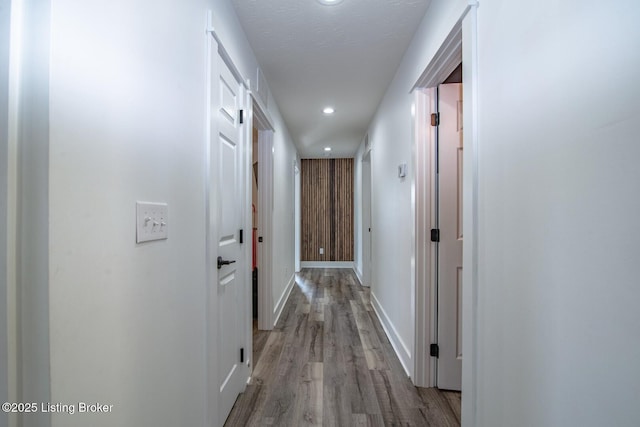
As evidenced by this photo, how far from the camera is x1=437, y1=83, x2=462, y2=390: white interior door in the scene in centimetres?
192

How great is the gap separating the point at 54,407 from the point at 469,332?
1.37 meters

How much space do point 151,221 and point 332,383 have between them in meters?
1.71

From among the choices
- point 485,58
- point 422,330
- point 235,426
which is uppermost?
point 485,58

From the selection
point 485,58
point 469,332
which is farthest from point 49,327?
point 485,58

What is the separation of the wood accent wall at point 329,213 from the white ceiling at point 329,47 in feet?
9.42

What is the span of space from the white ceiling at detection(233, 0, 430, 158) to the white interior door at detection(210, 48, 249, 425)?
460 millimetres

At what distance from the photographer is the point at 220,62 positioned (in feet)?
5.15

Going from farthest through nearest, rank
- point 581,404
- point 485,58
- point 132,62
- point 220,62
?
point 220,62, point 485,58, point 132,62, point 581,404

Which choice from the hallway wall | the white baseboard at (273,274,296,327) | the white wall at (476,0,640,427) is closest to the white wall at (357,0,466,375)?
the hallway wall

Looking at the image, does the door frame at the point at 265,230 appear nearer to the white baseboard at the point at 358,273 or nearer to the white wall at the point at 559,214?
the white wall at the point at 559,214

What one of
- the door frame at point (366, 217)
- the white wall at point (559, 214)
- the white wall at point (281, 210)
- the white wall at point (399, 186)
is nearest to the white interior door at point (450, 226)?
the white wall at point (399, 186)

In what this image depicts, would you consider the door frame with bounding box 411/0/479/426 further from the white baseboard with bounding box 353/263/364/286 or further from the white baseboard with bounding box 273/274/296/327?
the white baseboard with bounding box 353/263/364/286

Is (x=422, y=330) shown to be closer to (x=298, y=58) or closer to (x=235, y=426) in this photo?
(x=235, y=426)

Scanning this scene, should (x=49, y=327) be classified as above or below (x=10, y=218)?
below
